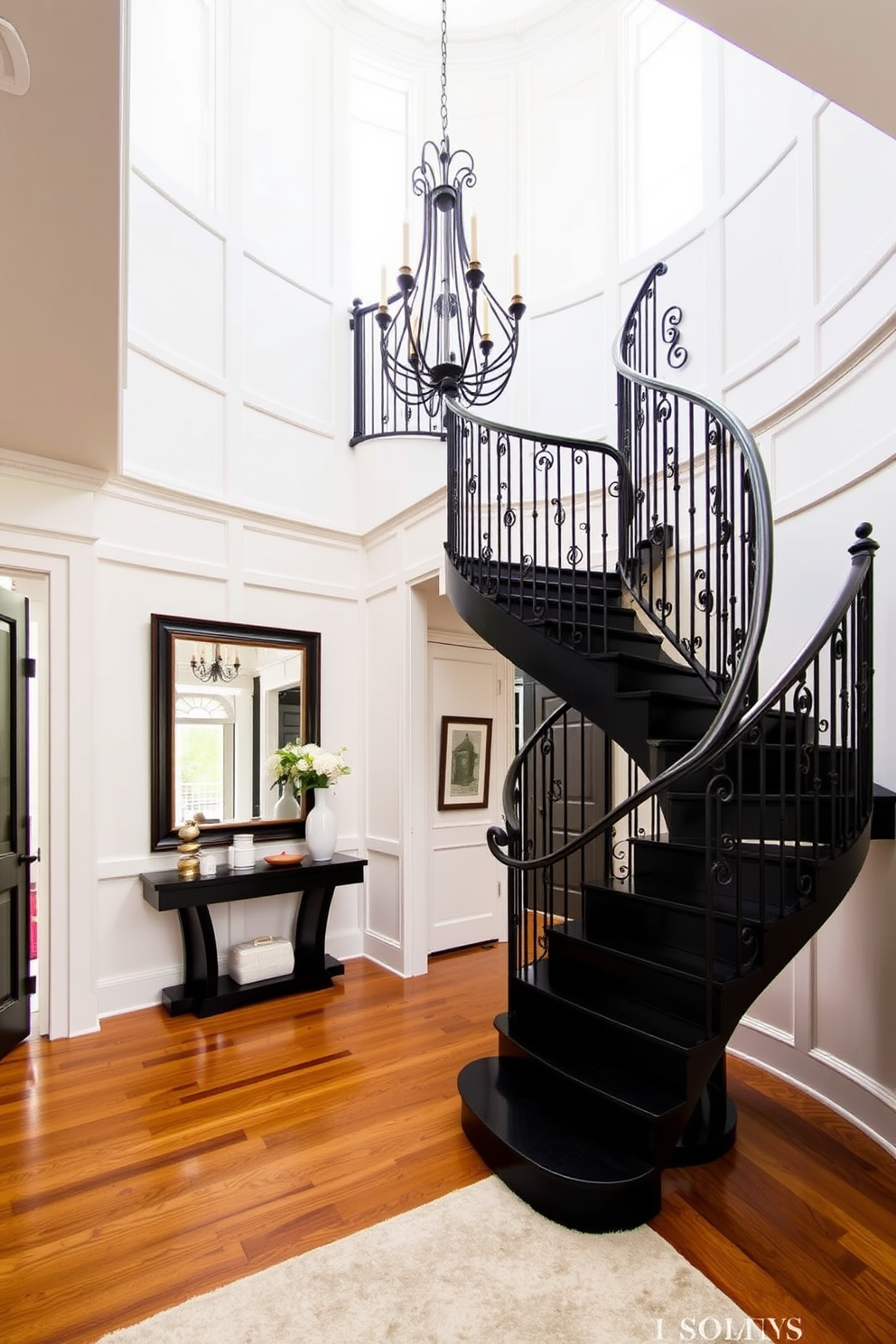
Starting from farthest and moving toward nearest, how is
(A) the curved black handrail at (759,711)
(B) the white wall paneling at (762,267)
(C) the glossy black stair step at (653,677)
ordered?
1. (B) the white wall paneling at (762,267)
2. (C) the glossy black stair step at (653,677)
3. (A) the curved black handrail at (759,711)

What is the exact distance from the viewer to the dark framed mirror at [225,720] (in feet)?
13.5

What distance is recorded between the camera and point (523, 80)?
5160mm

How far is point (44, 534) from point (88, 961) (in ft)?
7.32

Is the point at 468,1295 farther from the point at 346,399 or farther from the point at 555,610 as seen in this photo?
the point at 346,399

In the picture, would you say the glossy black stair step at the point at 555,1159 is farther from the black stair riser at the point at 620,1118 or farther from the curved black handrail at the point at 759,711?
the curved black handrail at the point at 759,711

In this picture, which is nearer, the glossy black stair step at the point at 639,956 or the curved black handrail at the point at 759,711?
the curved black handrail at the point at 759,711

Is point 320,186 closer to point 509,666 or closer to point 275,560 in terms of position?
point 275,560

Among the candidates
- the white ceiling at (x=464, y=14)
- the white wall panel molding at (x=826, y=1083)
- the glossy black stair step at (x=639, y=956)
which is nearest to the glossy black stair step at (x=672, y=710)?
the glossy black stair step at (x=639, y=956)

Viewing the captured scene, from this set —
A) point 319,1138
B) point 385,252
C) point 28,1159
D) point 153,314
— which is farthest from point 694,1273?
point 385,252

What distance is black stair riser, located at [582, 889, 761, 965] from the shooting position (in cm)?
223

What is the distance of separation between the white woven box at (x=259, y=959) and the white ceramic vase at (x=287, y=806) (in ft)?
2.43

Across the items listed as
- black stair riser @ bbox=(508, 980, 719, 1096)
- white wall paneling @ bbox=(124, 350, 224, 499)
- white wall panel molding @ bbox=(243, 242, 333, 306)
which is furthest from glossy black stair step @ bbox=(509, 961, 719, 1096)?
white wall panel molding @ bbox=(243, 242, 333, 306)

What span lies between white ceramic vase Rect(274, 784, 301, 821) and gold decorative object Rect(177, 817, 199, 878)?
55cm

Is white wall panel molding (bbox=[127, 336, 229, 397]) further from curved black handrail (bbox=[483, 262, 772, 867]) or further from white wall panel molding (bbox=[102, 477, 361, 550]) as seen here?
curved black handrail (bbox=[483, 262, 772, 867])
